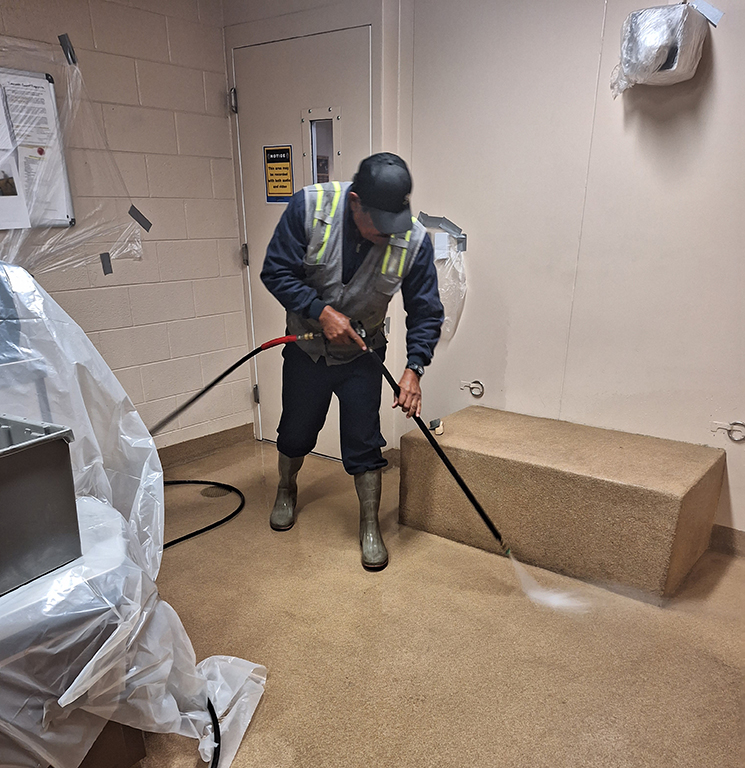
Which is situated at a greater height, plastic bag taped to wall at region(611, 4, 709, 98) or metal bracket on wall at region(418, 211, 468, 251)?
plastic bag taped to wall at region(611, 4, 709, 98)

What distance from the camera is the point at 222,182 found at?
3025 mm

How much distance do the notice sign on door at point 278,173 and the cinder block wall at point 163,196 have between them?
0.27 meters

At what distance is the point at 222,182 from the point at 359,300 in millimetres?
1463

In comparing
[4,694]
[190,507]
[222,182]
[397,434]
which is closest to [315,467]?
[397,434]

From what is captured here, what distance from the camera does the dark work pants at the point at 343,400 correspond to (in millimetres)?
2148

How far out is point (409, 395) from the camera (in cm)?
201

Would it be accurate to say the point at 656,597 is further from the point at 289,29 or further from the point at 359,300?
the point at 289,29

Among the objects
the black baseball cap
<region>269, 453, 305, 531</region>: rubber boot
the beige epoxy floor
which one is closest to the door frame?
<region>269, 453, 305, 531</region>: rubber boot

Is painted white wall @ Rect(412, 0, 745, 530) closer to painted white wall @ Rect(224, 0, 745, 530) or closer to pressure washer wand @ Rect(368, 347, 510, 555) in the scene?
painted white wall @ Rect(224, 0, 745, 530)

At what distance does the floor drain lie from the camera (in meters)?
2.75

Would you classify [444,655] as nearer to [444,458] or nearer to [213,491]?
[444,458]

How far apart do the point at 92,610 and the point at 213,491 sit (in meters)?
1.76

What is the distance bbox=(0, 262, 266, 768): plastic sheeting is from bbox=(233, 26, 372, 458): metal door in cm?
164

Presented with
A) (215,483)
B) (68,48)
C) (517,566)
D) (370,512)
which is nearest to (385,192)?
(370,512)
